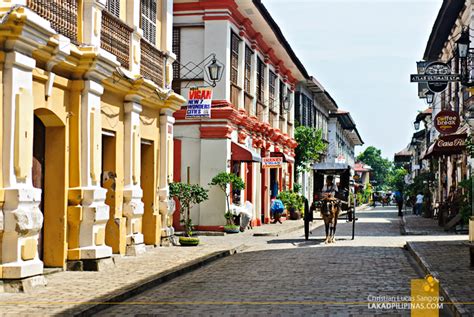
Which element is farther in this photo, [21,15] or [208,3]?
[208,3]

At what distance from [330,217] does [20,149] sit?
37.2 ft

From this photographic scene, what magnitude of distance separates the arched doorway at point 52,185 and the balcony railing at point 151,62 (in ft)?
14.1

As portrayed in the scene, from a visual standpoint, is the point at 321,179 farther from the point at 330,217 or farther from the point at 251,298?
the point at 251,298

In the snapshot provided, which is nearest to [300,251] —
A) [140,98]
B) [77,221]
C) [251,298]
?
[140,98]

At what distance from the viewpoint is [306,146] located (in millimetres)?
42750

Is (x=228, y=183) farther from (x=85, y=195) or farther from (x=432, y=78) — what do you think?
(x=85, y=195)

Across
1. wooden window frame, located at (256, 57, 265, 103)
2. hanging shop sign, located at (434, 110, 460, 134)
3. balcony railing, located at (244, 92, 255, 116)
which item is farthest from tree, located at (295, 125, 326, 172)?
hanging shop sign, located at (434, 110, 460, 134)

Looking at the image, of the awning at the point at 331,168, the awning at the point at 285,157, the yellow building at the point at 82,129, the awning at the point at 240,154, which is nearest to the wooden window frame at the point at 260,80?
the awning at the point at 285,157

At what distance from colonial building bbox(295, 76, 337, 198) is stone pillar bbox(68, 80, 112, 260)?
2975 centimetres

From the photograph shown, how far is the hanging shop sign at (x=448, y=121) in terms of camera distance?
25828 millimetres

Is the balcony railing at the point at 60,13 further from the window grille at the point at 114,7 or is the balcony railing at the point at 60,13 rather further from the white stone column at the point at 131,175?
the white stone column at the point at 131,175

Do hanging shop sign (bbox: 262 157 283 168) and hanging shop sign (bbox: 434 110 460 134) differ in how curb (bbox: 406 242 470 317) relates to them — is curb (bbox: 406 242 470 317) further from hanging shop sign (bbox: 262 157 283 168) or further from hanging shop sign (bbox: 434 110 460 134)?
hanging shop sign (bbox: 262 157 283 168)

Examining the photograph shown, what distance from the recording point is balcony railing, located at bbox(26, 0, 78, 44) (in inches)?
457

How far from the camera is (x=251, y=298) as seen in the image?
10.6 metres
